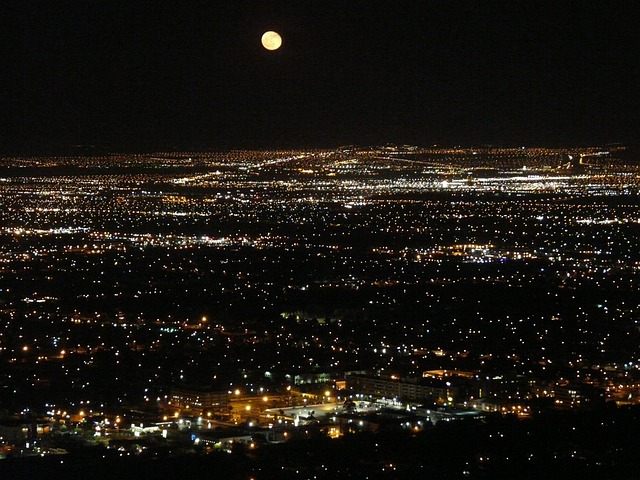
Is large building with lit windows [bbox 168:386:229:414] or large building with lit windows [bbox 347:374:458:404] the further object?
large building with lit windows [bbox 347:374:458:404]

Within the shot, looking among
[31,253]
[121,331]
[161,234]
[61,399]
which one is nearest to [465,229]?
[161,234]

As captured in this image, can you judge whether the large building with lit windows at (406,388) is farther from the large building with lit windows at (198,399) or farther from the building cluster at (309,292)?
the large building with lit windows at (198,399)

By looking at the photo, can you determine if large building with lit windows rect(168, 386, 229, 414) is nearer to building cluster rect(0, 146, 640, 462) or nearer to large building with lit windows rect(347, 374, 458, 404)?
building cluster rect(0, 146, 640, 462)

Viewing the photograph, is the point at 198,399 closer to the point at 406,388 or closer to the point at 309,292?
the point at 406,388

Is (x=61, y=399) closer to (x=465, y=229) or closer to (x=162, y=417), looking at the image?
(x=162, y=417)

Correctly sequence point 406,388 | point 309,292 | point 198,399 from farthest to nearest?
point 309,292 → point 406,388 → point 198,399

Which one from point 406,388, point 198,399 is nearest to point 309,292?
point 406,388

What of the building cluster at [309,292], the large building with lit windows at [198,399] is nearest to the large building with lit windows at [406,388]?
the building cluster at [309,292]

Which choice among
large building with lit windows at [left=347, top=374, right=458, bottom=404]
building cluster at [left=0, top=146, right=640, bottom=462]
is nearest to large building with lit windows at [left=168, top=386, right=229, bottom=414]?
building cluster at [left=0, top=146, right=640, bottom=462]

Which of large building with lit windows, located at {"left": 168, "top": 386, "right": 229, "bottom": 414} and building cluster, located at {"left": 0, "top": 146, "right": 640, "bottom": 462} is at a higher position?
large building with lit windows, located at {"left": 168, "top": 386, "right": 229, "bottom": 414}

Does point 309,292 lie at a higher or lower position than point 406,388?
lower

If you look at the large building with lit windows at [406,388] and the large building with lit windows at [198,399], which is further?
the large building with lit windows at [406,388]
